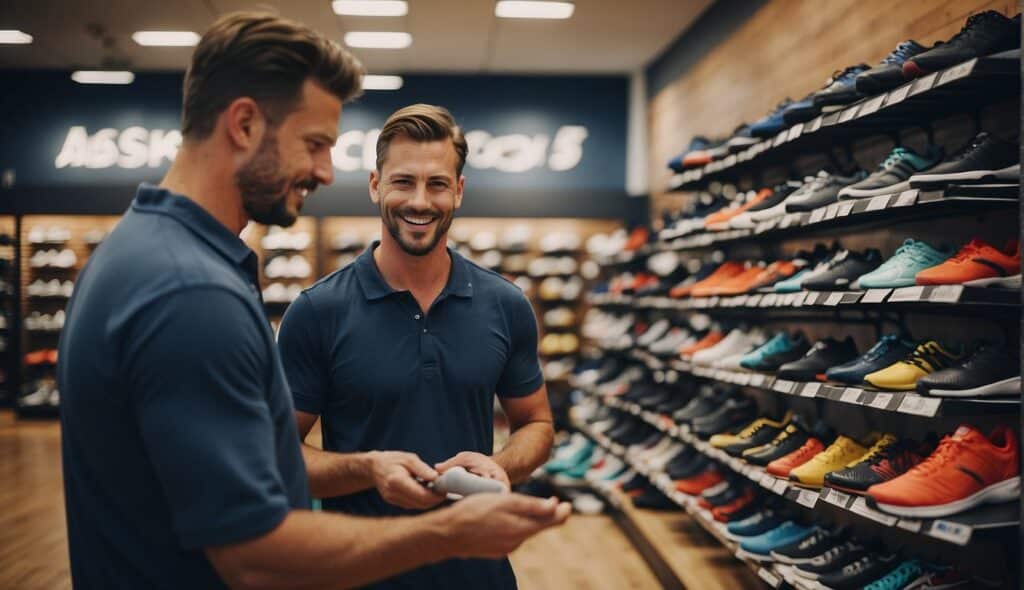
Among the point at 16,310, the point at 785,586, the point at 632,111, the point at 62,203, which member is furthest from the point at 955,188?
the point at 16,310

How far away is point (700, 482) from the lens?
4906mm

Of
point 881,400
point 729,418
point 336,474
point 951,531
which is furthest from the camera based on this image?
point 729,418

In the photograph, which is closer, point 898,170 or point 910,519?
point 910,519

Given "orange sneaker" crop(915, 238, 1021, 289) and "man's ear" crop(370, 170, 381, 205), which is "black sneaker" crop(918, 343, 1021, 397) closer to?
"orange sneaker" crop(915, 238, 1021, 289)

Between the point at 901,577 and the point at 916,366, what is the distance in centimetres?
72

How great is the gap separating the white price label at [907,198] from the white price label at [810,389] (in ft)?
2.74

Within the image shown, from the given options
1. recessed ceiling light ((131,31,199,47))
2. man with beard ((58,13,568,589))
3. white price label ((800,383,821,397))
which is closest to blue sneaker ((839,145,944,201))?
Answer: white price label ((800,383,821,397))

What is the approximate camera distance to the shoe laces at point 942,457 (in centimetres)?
258

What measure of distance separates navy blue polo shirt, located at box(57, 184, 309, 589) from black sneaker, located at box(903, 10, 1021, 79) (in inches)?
85.8

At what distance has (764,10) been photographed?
18.8 feet

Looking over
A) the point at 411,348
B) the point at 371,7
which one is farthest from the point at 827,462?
the point at 371,7

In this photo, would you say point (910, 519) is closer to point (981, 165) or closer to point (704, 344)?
point (981, 165)

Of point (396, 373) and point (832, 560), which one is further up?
point (396, 373)

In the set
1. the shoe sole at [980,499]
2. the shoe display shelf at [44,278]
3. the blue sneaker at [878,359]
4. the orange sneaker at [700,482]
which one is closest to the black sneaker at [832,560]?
the blue sneaker at [878,359]
